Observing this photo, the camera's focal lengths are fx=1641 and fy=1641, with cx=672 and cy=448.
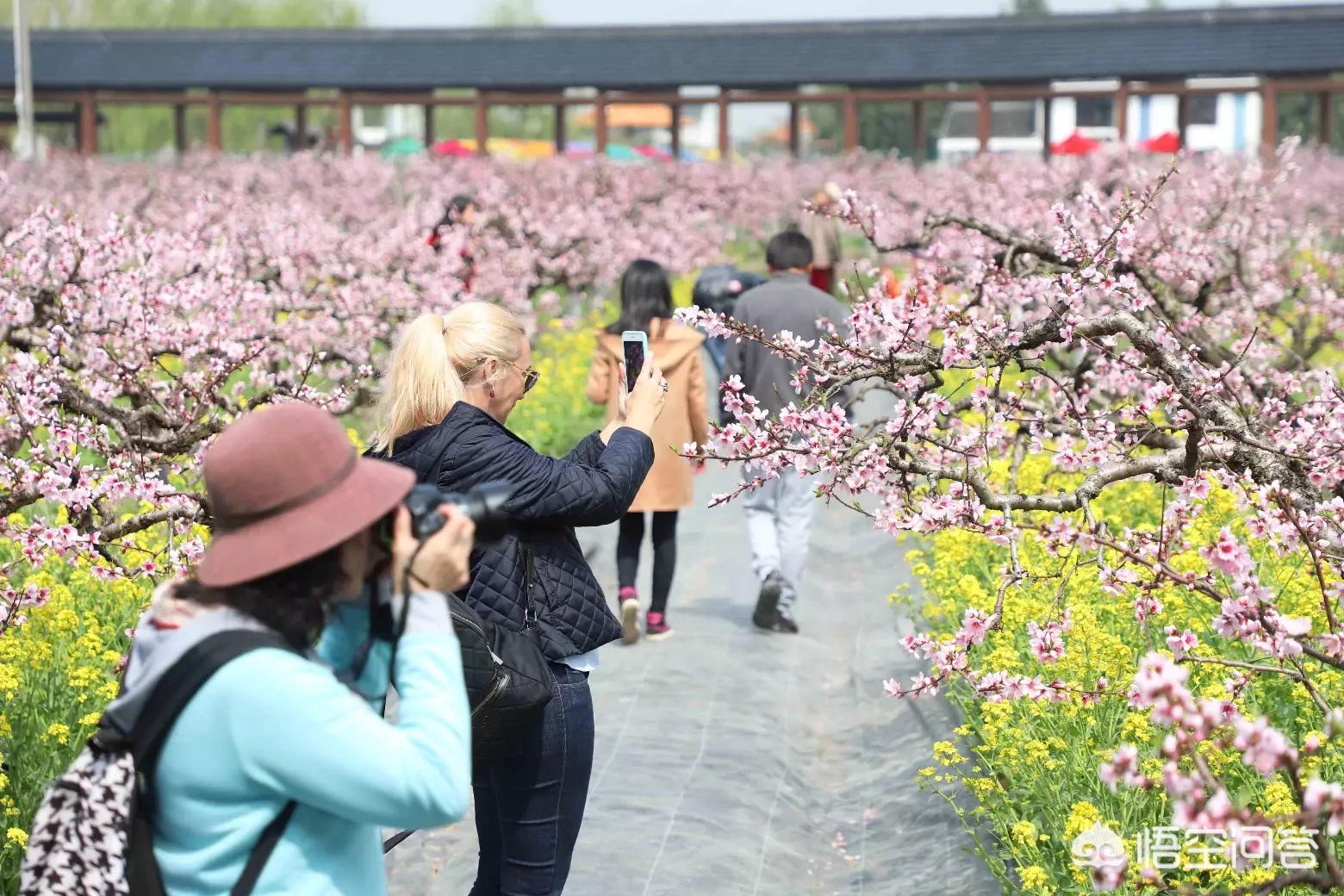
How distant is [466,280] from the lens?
13719 millimetres

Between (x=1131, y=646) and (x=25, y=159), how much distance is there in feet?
92.6

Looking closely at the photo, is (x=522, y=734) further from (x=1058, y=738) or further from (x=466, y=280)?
(x=466, y=280)

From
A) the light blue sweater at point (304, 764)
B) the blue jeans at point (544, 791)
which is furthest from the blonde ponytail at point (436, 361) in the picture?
the light blue sweater at point (304, 764)

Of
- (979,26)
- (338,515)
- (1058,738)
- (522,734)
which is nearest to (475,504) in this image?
(338,515)

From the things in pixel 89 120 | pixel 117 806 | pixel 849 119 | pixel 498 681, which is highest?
pixel 89 120

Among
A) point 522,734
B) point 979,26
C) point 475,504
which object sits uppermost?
point 979,26

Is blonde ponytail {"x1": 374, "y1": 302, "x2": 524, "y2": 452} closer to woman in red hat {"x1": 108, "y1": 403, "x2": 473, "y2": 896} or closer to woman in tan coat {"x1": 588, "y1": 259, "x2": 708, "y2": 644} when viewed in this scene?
woman in red hat {"x1": 108, "y1": 403, "x2": 473, "y2": 896}

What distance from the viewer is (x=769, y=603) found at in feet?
26.1

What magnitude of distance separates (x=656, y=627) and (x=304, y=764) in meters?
5.62

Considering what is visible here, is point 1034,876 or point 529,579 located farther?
point 1034,876

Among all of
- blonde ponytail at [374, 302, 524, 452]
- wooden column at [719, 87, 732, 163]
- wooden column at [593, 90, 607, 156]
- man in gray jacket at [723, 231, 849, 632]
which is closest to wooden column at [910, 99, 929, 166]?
wooden column at [719, 87, 732, 163]

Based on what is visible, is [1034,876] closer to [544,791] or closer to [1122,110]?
[544,791]

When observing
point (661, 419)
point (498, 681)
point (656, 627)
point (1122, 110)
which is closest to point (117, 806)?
point (498, 681)

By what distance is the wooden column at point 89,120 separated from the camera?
37.0 meters
